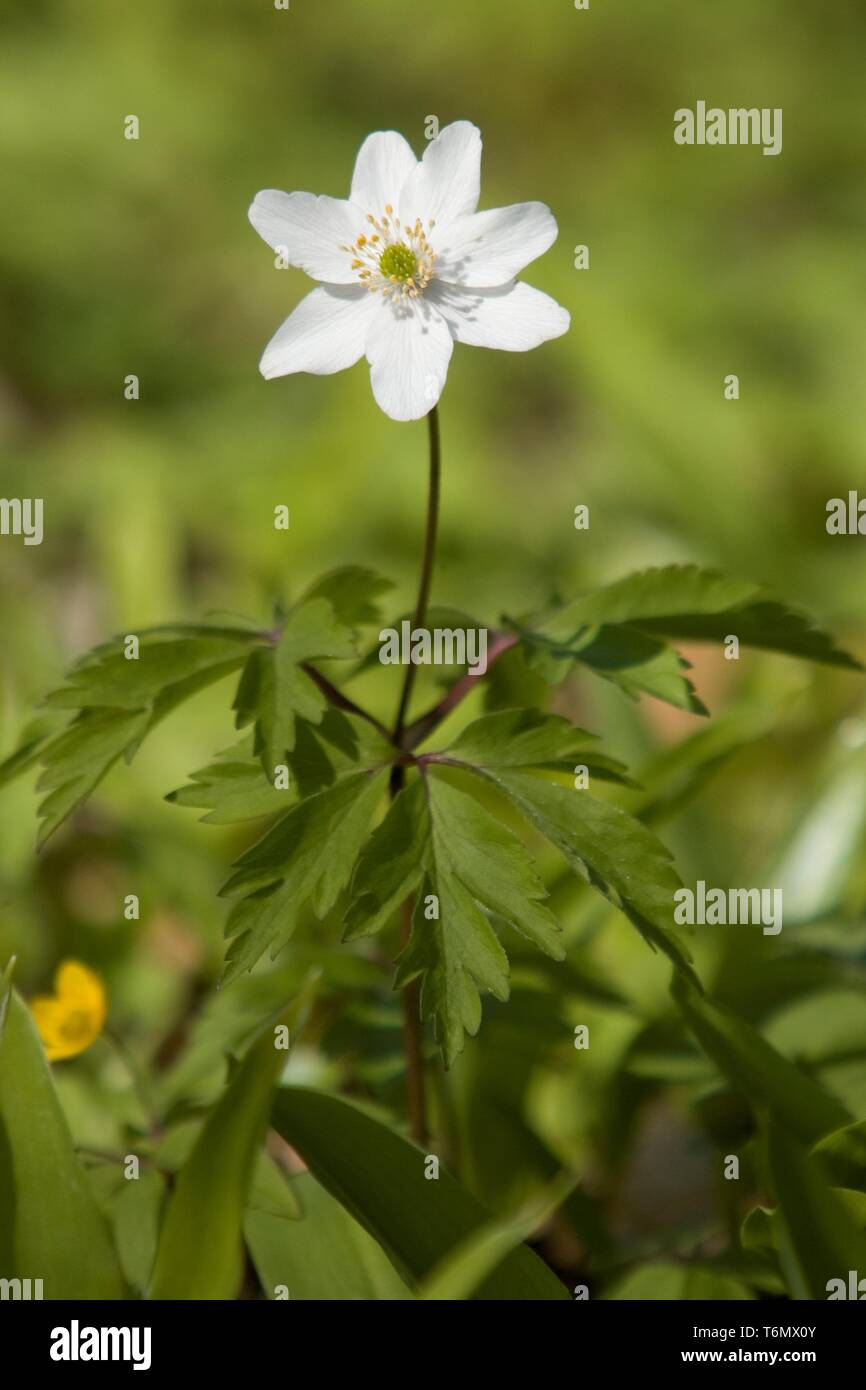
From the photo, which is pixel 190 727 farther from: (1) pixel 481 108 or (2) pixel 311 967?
(1) pixel 481 108

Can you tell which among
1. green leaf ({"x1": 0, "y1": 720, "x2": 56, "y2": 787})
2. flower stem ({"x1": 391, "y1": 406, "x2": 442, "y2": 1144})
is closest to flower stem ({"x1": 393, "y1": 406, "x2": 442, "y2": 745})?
flower stem ({"x1": 391, "y1": 406, "x2": 442, "y2": 1144})

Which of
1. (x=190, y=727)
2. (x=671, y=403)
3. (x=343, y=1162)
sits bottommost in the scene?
(x=343, y=1162)

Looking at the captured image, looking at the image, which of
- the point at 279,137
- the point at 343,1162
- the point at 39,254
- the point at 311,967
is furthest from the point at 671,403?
the point at 343,1162

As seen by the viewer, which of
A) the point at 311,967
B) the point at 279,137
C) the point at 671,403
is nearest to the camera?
the point at 311,967

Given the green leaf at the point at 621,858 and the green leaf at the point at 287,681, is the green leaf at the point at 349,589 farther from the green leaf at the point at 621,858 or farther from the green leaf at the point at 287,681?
the green leaf at the point at 621,858

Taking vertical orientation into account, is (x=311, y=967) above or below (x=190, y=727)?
below

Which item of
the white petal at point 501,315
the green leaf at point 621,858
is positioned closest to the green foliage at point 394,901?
the green leaf at point 621,858
